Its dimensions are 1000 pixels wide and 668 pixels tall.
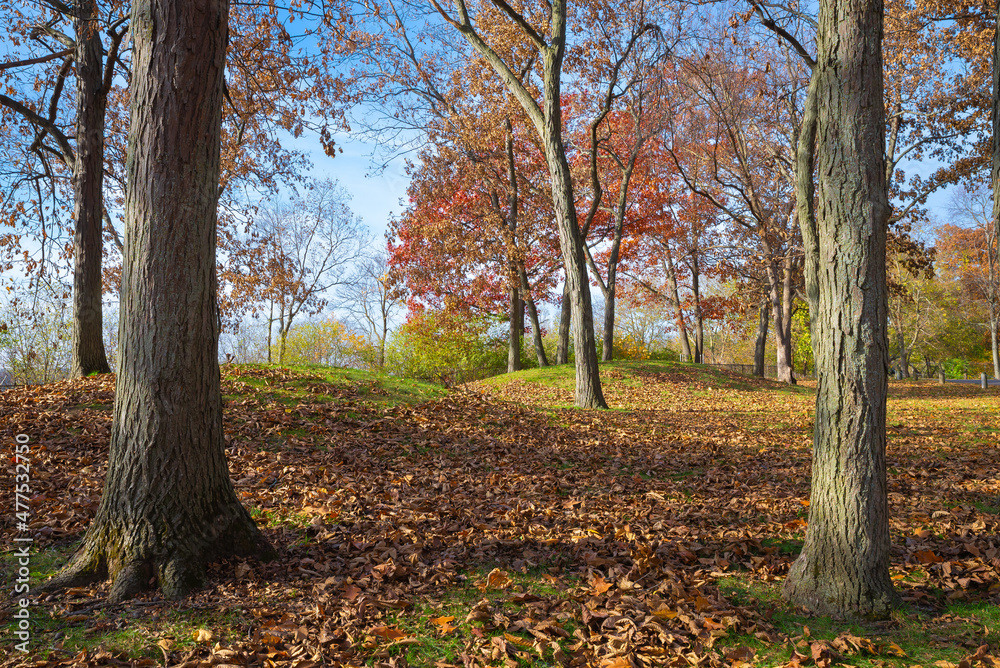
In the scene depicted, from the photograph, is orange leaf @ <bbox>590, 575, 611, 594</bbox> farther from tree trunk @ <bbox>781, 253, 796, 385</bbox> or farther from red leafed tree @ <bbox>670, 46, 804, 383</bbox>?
tree trunk @ <bbox>781, 253, 796, 385</bbox>

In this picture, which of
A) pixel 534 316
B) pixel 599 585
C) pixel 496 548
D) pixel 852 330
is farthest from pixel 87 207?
pixel 534 316

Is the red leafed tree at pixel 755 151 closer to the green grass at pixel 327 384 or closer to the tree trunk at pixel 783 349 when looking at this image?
the tree trunk at pixel 783 349

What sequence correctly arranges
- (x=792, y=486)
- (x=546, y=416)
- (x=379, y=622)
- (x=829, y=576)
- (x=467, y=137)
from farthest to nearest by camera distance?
(x=467, y=137) < (x=546, y=416) < (x=792, y=486) < (x=829, y=576) < (x=379, y=622)

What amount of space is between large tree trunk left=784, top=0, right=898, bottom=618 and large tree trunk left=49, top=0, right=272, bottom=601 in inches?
151

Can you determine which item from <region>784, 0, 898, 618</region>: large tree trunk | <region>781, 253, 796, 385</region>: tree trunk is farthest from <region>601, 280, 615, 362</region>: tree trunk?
<region>784, 0, 898, 618</region>: large tree trunk

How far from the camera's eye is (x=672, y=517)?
16.3ft

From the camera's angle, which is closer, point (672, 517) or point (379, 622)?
point (379, 622)

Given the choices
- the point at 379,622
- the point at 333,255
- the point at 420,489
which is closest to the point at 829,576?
the point at 379,622

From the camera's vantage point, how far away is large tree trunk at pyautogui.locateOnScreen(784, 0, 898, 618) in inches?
133

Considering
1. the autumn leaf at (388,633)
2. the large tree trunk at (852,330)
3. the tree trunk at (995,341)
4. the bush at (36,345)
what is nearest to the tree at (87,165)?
the bush at (36,345)

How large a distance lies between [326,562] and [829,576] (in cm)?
314

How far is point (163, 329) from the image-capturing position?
3.65 meters

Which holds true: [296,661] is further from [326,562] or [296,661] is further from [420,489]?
[420,489]

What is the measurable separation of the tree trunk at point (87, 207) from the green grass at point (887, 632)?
9.99 meters
